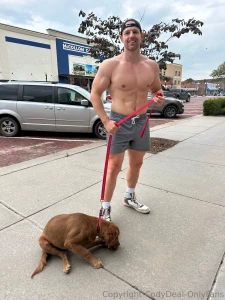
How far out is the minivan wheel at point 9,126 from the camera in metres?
6.60

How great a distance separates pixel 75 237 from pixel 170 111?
10.9 metres

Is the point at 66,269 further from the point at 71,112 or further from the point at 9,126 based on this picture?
the point at 9,126

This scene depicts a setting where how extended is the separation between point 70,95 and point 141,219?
5.02 meters

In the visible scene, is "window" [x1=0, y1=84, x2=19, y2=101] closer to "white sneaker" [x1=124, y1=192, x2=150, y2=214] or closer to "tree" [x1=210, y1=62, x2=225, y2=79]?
"white sneaker" [x1=124, y1=192, x2=150, y2=214]

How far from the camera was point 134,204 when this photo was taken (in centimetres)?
259

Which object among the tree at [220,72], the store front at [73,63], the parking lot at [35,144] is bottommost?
the parking lot at [35,144]

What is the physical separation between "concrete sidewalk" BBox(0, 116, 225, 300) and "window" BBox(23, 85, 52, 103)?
2947mm

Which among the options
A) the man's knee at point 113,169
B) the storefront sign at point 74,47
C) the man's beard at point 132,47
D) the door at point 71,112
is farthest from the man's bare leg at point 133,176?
the storefront sign at point 74,47

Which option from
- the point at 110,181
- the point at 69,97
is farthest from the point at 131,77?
the point at 69,97

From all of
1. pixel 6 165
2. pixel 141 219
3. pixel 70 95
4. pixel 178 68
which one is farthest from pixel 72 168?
pixel 178 68

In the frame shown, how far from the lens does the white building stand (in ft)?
58.0

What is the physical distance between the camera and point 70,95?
6527 mm

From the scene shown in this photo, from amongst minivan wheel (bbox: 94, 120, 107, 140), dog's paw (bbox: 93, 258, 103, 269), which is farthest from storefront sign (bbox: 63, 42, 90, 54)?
dog's paw (bbox: 93, 258, 103, 269)

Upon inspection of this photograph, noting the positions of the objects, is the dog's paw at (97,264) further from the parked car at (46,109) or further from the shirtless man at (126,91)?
the parked car at (46,109)
